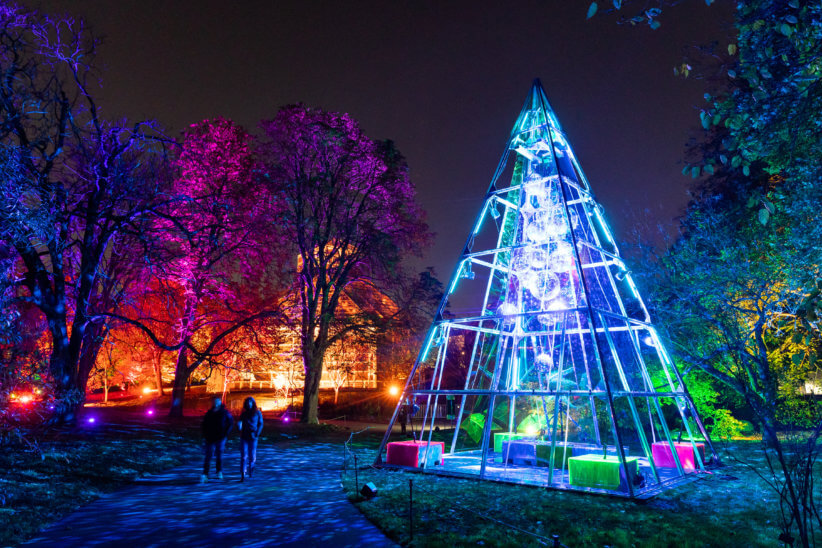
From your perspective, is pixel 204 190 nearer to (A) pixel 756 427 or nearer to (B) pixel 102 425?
(B) pixel 102 425

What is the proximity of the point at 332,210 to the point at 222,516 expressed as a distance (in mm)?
17291

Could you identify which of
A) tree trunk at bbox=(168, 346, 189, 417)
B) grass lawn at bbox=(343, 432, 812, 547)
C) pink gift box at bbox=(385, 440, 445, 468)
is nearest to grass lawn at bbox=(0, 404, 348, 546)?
tree trunk at bbox=(168, 346, 189, 417)

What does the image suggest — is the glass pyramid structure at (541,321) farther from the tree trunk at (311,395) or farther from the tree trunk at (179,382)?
the tree trunk at (179,382)

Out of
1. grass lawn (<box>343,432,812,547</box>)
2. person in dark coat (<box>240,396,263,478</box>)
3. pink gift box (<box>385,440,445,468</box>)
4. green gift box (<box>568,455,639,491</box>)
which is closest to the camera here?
grass lawn (<box>343,432,812,547</box>)

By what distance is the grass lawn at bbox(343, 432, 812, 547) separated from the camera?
650cm

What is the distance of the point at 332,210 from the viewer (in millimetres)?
23547

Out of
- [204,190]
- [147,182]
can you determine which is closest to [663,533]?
[147,182]

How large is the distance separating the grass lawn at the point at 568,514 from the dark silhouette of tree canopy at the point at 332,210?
12.9 meters

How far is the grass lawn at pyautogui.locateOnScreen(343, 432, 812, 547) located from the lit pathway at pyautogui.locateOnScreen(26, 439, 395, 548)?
0.57 metres

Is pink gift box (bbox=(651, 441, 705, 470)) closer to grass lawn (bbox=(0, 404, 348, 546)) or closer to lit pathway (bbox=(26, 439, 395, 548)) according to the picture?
lit pathway (bbox=(26, 439, 395, 548))

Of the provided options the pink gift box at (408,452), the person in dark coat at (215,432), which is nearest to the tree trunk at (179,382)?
the person in dark coat at (215,432)

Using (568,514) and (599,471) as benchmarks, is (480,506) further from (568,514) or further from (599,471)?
(599,471)

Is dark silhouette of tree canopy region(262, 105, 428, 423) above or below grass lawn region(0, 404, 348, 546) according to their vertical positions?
above

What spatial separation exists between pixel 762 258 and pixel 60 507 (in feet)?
70.0
